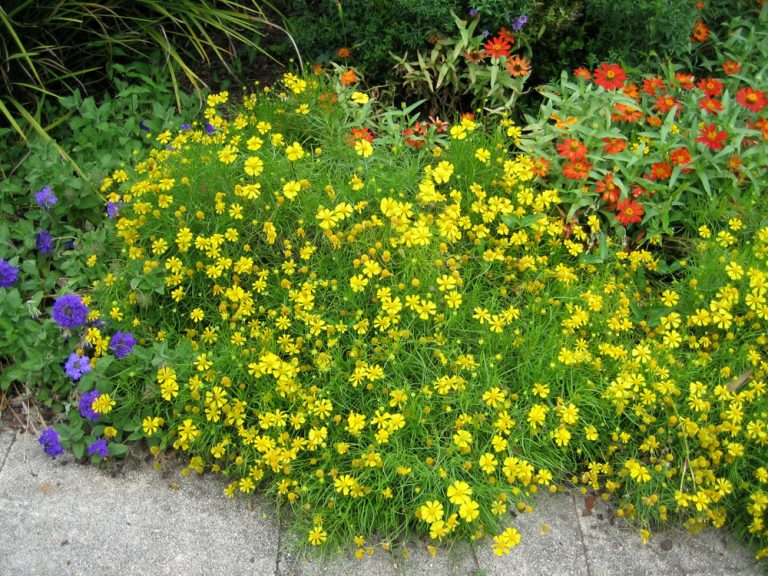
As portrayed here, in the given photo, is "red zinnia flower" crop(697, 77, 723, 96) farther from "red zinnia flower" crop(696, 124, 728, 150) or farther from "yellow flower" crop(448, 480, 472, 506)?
"yellow flower" crop(448, 480, 472, 506)

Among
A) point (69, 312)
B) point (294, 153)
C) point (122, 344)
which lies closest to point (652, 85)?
point (294, 153)

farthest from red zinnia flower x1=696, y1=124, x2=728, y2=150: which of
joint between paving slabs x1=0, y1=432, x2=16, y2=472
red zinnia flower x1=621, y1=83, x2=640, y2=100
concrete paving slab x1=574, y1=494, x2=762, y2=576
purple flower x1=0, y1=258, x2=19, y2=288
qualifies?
joint between paving slabs x1=0, y1=432, x2=16, y2=472

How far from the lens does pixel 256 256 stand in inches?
122

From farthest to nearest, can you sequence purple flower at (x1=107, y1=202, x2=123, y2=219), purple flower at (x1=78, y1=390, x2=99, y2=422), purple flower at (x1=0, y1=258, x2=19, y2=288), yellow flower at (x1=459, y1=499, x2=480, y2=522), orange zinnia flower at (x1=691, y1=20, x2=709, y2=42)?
orange zinnia flower at (x1=691, y1=20, x2=709, y2=42)
purple flower at (x1=107, y1=202, x2=123, y2=219)
purple flower at (x1=0, y1=258, x2=19, y2=288)
purple flower at (x1=78, y1=390, x2=99, y2=422)
yellow flower at (x1=459, y1=499, x2=480, y2=522)

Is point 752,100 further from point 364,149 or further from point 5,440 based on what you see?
point 5,440

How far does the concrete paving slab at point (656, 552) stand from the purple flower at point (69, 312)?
6.52 ft

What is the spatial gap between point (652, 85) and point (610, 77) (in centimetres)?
30

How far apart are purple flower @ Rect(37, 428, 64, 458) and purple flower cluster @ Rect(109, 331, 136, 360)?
352mm

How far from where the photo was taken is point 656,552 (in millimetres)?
2615

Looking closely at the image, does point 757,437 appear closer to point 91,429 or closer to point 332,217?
point 332,217

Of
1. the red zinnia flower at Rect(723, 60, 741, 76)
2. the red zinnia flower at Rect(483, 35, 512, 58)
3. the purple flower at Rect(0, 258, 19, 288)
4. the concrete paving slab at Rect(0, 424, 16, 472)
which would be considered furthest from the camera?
the red zinnia flower at Rect(723, 60, 741, 76)

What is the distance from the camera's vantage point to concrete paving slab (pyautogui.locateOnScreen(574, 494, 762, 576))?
8.43 feet

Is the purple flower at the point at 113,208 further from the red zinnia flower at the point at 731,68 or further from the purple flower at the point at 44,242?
the red zinnia flower at the point at 731,68

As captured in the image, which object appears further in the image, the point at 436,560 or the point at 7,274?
the point at 7,274
